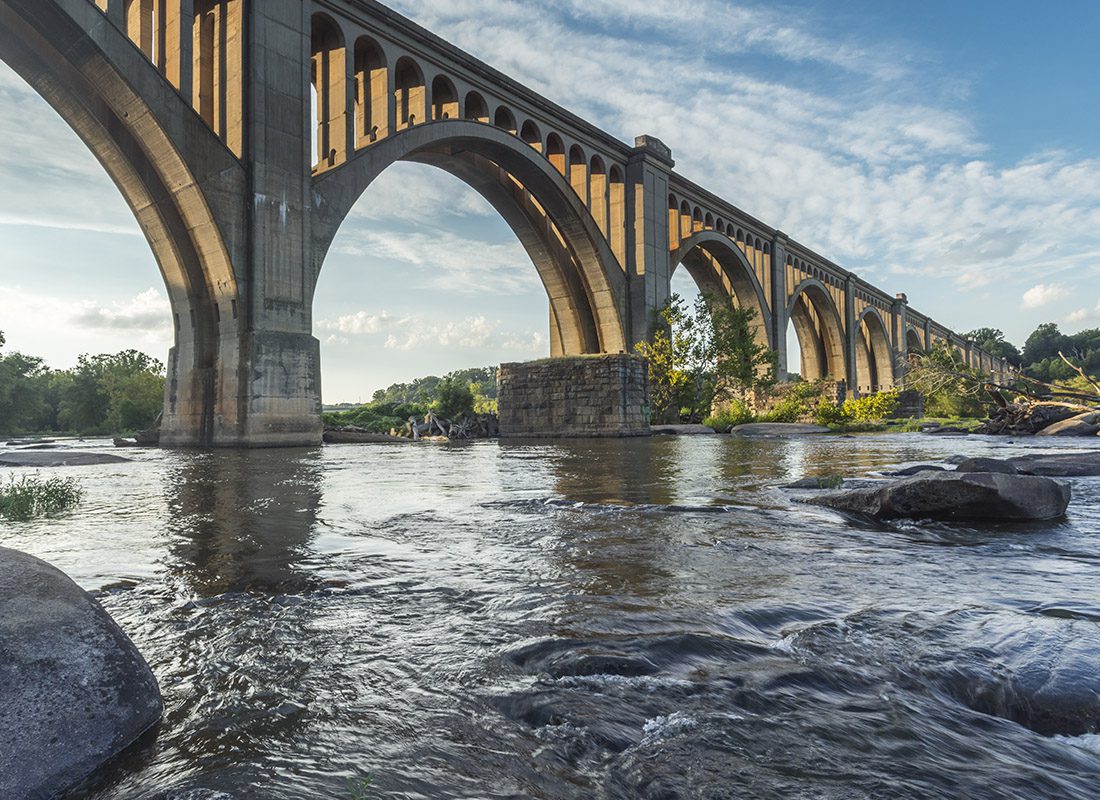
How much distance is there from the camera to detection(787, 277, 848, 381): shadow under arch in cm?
5734

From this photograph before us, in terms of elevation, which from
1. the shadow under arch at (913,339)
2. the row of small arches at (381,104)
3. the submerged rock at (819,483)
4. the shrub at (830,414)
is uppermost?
the row of small arches at (381,104)

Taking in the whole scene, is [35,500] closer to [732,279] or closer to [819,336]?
[732,279]

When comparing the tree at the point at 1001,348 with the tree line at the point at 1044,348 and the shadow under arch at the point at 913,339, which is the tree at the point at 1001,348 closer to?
the tree line at the point at 1044,348

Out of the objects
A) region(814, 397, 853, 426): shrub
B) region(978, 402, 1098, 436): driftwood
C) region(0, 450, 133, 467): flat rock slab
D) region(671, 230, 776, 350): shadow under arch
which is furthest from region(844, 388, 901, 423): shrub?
region(0, 450, 133, 467): flat rock slab

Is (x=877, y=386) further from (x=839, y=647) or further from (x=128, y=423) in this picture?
(x=839, y=647)

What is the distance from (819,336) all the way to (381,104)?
4698 cm

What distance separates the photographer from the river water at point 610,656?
4.94ft

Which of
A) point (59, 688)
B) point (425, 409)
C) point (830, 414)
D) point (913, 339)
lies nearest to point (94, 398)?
point (425, 409)

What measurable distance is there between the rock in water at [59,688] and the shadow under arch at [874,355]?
7247 centimetres

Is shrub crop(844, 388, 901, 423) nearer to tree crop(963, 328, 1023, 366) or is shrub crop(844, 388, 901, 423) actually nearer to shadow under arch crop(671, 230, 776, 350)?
shadow under arch crop(671, 230, 776, 350)

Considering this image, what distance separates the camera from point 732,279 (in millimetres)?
45250

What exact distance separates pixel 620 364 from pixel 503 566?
64.8 ft

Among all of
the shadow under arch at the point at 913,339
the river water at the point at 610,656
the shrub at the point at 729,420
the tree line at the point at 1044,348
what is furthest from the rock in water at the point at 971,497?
the tree line at the point at 1044,348

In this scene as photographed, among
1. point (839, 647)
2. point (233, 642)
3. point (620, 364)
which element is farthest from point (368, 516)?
point (620, 364)
